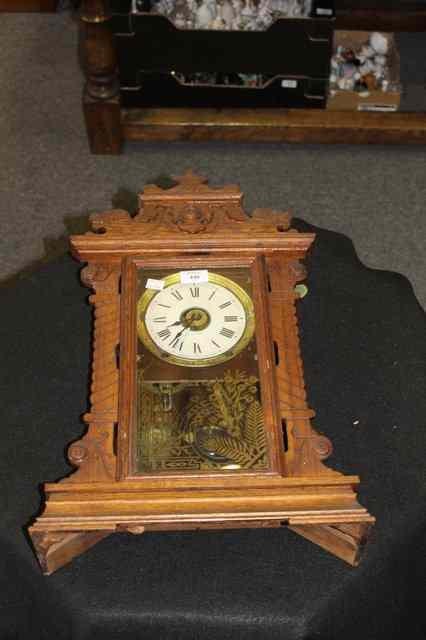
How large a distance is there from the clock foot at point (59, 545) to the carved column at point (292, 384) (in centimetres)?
41

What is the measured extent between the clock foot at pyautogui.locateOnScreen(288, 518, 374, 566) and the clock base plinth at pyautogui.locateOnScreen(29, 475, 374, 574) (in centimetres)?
3

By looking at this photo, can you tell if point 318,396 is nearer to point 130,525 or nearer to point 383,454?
point 383,454

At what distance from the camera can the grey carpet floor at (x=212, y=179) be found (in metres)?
2.95

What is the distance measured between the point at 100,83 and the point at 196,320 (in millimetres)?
1413

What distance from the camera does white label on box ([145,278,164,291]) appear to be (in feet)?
5.82

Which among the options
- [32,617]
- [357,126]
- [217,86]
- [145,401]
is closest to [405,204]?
[357,126]

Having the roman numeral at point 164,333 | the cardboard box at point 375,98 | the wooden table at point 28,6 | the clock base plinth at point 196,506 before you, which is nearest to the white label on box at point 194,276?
the roman numeral at point 164,333

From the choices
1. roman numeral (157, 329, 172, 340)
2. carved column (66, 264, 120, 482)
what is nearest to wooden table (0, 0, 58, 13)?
carved column (66, 264, 120, 482)

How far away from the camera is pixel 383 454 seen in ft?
6.08

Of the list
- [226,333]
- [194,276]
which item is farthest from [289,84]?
[226,333]

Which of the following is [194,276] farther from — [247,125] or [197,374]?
[247,125]

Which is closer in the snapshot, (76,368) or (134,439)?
(134,439)

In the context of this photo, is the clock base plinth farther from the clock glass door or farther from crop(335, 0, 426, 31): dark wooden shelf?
crop(335, 0, 426, 31): dark wooden shelf

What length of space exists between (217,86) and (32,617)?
74.9 inches
